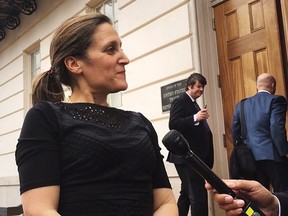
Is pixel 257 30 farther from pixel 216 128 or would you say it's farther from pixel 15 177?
pixel 15 177

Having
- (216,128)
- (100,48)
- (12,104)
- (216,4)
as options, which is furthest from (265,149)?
(12,104)

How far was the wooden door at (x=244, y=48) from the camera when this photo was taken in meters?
4.53

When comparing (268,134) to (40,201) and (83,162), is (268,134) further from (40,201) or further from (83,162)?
(40,201)

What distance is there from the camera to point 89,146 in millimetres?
1301

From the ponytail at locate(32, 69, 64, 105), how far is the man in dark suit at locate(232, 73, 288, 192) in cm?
270

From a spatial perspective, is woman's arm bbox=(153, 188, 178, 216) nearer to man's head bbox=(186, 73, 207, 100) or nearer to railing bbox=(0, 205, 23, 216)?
railing bbox=(0, 205, 23, 216)

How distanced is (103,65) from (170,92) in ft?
13.2

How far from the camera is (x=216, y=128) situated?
5066mm

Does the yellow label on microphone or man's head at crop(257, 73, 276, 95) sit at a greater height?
man's head at crop(257, 73, 276, 95)


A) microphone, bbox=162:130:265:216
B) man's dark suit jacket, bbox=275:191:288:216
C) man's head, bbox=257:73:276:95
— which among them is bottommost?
man's dark suit jacket, bbox=275:191:288:216

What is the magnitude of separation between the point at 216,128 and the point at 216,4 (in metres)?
1.77

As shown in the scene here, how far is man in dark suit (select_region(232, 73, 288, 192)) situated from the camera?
3740mm

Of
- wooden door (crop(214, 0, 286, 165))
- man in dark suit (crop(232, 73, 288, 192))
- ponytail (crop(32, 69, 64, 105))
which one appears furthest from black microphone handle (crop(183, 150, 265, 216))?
wooden door (crop(214, 0, 286, 165))

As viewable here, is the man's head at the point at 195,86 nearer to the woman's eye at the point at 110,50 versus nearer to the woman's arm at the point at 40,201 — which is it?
the woman's eye at the point at 110,50
